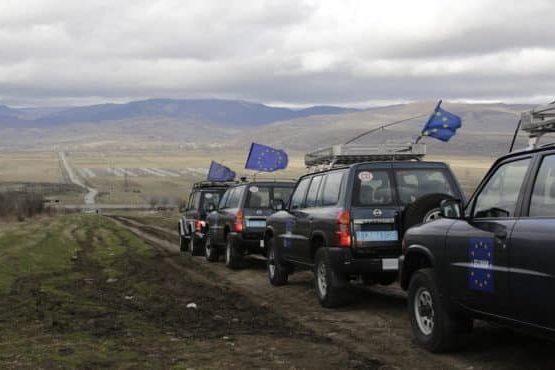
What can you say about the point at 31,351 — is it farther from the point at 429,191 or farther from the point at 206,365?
the point at 429,191

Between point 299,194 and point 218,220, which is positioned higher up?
point 299,194

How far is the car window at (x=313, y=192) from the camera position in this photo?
12.2 meters

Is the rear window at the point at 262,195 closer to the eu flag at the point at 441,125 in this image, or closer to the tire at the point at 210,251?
the tire at the point at 210,251

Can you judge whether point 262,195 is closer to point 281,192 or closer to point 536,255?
point 281,192

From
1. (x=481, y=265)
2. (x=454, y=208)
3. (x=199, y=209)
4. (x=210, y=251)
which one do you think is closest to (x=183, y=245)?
(x=199, y=209)

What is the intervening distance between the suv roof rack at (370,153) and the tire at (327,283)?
3.68 meters

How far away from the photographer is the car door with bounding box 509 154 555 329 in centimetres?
592

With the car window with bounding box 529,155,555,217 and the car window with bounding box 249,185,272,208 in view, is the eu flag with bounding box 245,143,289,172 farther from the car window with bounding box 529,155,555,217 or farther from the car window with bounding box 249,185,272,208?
the car window with bounding box 529,155,555,217

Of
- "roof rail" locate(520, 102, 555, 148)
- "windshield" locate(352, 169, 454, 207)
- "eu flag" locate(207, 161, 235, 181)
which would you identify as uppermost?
"roof rail" locate(520, 102, 555, 148)

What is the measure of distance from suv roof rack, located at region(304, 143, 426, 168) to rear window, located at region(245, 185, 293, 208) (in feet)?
5.60

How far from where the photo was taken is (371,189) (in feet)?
35.3

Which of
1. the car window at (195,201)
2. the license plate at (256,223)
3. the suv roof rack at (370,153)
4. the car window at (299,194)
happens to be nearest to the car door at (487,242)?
the car window at (299,194)

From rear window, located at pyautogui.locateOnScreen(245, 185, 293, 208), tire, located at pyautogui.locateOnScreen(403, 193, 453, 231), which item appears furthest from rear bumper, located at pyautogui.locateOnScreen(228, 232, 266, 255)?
tire, located at pyautogui.locateOnScreen(403, 193, 453, 231)

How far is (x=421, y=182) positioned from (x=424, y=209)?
1.42 meters
